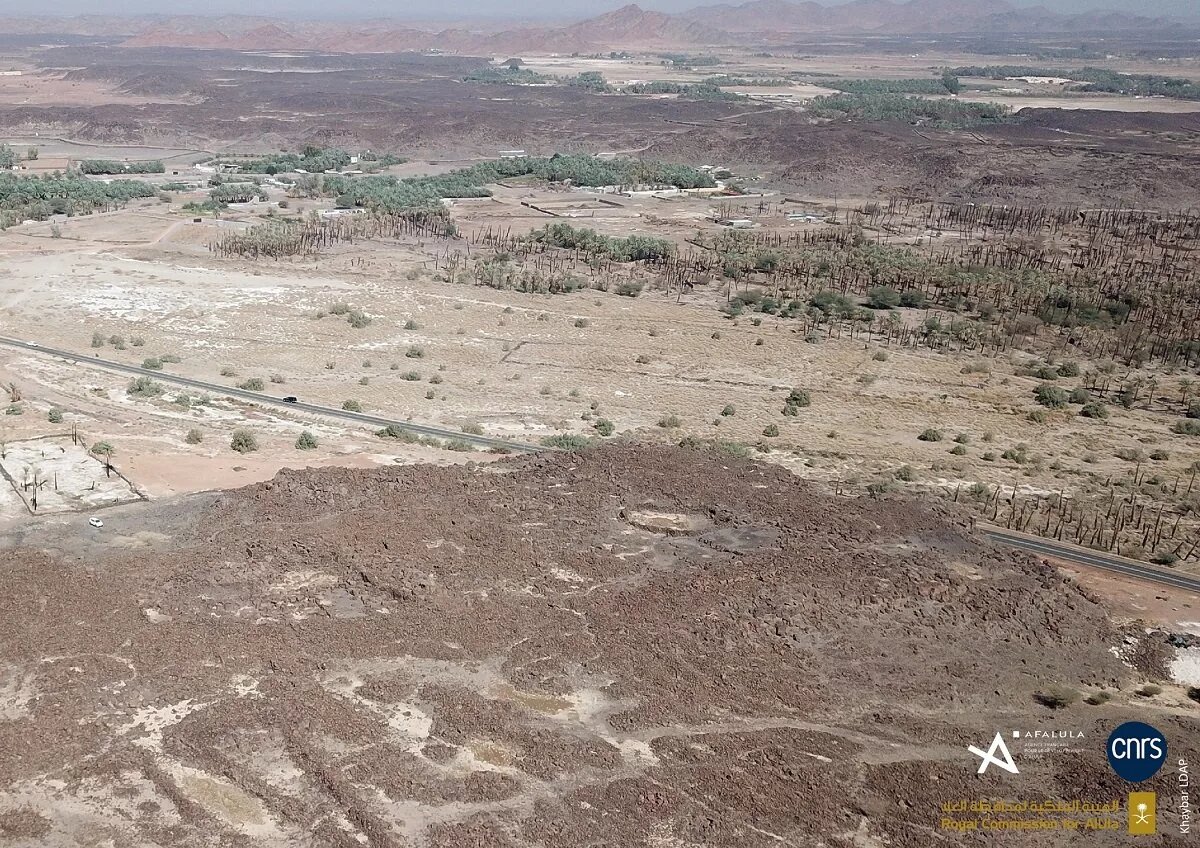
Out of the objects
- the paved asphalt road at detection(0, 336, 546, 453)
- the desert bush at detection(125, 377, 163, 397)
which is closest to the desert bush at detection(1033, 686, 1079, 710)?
the paved asphalt road at detection(0, 336, 546, 453)

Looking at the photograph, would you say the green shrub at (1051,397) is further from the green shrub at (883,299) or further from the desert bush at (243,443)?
the desert bush at (243,443)

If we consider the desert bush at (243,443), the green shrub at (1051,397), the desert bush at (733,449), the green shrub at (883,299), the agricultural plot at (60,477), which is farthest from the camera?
the green shrub at (883,299)

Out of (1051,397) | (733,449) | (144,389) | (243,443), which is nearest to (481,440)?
(243,443)

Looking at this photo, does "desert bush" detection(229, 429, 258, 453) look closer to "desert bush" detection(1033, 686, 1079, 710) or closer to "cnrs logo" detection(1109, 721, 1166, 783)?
"desert bush" detection(1033, 686, 1079, 710)

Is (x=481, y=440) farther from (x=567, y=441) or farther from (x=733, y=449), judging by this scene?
(x=733, y=449)

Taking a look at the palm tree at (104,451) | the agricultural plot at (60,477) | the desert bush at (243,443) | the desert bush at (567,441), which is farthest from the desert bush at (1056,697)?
the palm tree at (104,451)
